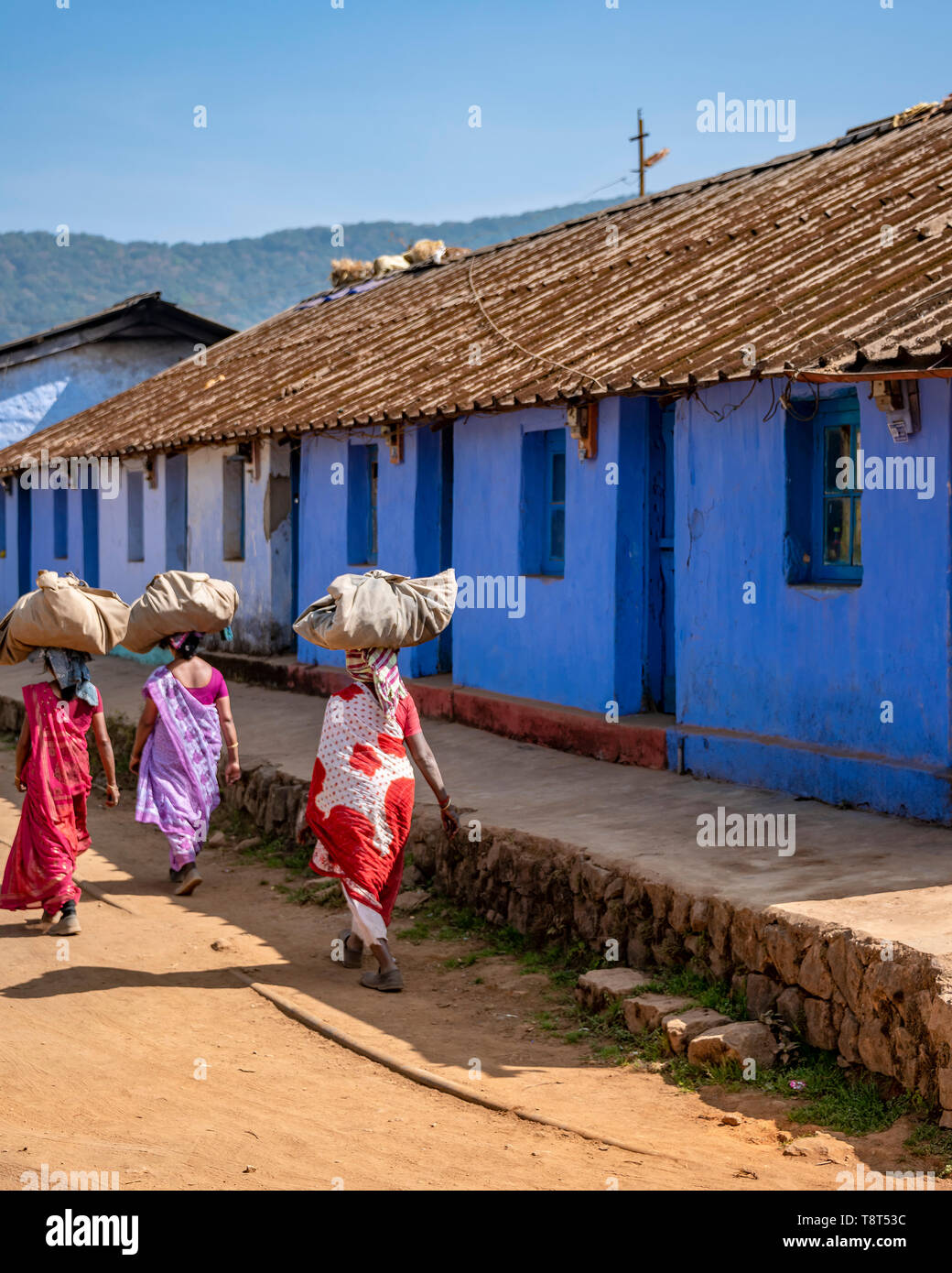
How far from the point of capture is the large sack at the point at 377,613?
700 centimetres

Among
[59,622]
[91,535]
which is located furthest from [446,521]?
[91,535]

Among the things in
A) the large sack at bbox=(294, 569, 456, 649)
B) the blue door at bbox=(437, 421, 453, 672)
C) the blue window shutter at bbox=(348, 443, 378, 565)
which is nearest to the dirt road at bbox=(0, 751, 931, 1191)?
the large sack at bbox=(294, 569, 456, 649)

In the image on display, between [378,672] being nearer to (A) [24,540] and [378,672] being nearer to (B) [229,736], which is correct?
(B) [229,736]

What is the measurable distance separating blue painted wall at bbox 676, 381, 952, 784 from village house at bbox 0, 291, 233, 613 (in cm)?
1636

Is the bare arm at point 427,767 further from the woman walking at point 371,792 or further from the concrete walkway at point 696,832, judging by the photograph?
the concrete walkway at point 696,832

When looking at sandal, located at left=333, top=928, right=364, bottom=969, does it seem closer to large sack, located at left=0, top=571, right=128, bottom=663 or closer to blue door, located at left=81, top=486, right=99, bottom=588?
large sack, located at left=0, top=571, right=128, bottom=663

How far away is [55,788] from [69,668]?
668mm

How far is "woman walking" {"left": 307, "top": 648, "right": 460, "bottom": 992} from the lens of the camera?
7.04 m

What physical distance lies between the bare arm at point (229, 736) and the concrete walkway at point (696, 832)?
1.30 metres

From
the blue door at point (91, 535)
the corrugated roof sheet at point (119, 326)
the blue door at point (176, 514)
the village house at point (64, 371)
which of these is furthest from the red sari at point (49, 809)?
the corrugated roof sheet at point (119, 326)

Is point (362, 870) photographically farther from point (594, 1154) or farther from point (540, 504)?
point (540, 504)

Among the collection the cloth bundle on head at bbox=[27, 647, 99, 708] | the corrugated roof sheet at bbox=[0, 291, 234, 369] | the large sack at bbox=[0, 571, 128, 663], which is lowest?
the cloth bundle on head at bbox=[27, 647, 99, 708]

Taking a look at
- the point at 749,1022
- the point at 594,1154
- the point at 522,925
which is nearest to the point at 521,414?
the point at 522,925
